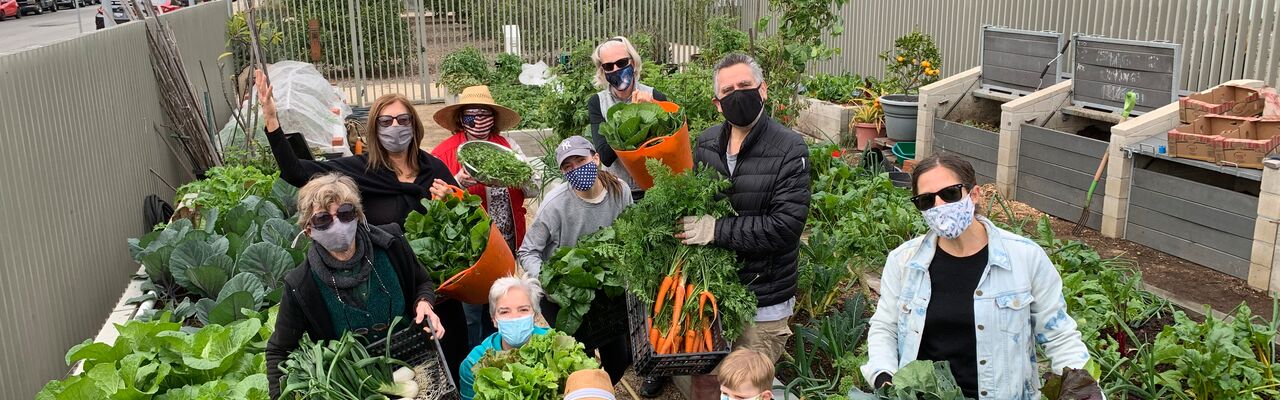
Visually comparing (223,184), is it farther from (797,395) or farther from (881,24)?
(881,24)

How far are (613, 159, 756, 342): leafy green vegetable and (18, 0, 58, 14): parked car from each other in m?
36.8

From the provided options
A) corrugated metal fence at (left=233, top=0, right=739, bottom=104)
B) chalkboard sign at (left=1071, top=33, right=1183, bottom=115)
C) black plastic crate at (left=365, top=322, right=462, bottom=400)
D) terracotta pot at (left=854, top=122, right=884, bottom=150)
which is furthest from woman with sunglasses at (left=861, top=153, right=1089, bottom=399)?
corrugated metal fence at (left=233, top=0, right=739, bottom=104)

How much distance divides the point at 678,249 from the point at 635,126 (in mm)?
792

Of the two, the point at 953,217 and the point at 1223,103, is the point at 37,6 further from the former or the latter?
the point at 953,217

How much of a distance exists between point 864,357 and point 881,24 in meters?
9.78

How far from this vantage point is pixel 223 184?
22.8 feet

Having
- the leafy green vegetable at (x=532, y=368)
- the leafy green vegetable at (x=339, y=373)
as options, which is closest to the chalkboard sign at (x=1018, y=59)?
the leafy green vegetable at (x=532, y=368)

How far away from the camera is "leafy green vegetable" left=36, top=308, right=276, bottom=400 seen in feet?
13.0

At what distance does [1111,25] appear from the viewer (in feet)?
31.8

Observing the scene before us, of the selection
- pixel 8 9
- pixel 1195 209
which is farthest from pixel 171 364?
pixel 8 9

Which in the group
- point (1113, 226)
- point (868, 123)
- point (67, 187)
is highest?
point (67, 187)

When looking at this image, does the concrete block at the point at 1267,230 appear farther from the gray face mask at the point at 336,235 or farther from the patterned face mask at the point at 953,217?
the gray face mask at the point at 336,235

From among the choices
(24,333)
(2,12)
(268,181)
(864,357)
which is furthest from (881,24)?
(2,12)

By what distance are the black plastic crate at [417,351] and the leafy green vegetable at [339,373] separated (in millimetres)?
49
